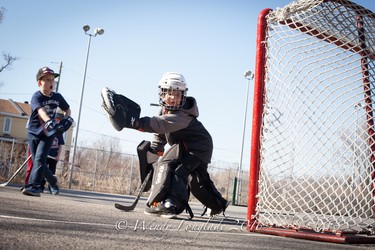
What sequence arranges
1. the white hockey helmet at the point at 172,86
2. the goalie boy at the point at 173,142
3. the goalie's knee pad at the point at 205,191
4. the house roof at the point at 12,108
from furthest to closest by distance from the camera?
1. the house roof at the point at 12,108
2. the goalie's knee pad at the point at 205,191
3. the white hockey helmet at the point at 172,86
4. the goalie boy at the point at 173,142

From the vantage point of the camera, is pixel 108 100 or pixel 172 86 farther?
pixel 172 86

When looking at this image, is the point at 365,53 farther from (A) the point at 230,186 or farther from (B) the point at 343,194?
(A) the point at 230,186

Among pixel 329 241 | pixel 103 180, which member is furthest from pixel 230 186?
pixel 329 241

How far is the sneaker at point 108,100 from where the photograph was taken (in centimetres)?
355

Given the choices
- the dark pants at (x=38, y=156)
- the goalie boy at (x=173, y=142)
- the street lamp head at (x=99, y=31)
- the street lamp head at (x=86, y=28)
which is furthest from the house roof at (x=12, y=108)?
the goalie boy at (x=173, y=142)

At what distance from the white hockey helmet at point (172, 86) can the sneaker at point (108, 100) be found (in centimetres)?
52

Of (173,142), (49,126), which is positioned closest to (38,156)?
(49,126)

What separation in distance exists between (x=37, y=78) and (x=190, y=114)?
8.00 ft

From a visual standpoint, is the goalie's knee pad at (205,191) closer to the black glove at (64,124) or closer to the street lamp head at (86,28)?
the black glove at (64,124)

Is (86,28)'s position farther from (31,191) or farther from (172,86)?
(172,86)

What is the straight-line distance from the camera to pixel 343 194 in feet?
13.1

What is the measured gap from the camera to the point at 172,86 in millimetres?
3951

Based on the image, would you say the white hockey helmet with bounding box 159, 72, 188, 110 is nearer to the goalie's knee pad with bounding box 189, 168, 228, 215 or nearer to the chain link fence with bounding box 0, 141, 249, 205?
the goalie's knee pad with bounding box 189, 168, 228, 215

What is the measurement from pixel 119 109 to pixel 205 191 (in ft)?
4.54
